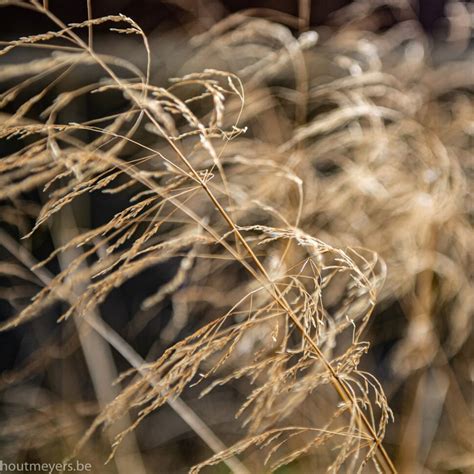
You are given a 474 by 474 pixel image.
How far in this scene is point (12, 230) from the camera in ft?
8.77

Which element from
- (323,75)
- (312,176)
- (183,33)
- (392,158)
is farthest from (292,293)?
(183,33)

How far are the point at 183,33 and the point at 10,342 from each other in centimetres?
144

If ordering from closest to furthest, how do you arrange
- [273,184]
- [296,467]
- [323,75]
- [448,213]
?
[448,213], [273,184], [296,467], [323,75]

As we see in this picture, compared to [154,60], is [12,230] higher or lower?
lower

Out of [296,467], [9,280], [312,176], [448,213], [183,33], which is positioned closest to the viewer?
[448,213]

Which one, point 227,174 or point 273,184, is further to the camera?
point 227,174

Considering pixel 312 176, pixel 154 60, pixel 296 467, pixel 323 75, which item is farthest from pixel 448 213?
pixel 154 60

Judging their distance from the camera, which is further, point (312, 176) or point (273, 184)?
point (312, 176)

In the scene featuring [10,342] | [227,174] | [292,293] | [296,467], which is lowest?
[10,342]

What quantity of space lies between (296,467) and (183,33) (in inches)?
71.4

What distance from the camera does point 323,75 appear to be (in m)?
2.58

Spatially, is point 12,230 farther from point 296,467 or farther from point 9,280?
point 296,467

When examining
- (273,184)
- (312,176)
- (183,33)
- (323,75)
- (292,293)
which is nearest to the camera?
(273,184)

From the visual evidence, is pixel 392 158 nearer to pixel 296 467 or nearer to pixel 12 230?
pixel 296 467
